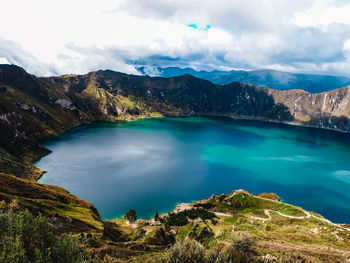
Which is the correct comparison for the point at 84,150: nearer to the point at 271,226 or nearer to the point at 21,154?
the point at 21,154

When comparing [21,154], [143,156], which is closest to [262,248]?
[143,156]

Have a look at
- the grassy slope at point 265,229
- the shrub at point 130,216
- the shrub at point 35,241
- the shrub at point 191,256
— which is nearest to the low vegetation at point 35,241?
the shrub at point 35,241

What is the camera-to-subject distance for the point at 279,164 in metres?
182

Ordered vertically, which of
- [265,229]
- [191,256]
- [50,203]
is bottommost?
[50,203]

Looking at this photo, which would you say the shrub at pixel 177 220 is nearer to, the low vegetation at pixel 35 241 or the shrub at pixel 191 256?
the shrub at pixel 191 256

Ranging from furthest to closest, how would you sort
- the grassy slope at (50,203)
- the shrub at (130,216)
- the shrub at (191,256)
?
the shrub at (130,216)
the grassy slope at (50,203)
the shrub at (191,256)

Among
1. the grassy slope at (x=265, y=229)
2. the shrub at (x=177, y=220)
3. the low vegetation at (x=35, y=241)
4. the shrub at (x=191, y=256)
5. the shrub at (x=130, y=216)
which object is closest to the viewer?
the low vegetation at (x=35, y=241)

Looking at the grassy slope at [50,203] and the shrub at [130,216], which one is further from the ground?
the grassy slope at [50,203]

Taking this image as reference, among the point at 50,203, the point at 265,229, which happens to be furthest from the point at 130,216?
the point at 265,229

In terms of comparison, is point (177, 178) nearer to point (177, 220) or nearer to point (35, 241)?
point (177, 220)

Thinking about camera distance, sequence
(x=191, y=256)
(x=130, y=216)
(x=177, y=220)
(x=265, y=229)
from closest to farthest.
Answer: (x=191, y=256), (x=265, y=229), (x=177, y=220), (x=130, y=216)

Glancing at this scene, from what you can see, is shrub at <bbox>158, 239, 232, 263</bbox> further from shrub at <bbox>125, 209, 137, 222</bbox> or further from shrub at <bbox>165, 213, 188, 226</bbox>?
shrub at <bbox>125, 209, 137, 222</bbox>

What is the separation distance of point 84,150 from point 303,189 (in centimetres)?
16645

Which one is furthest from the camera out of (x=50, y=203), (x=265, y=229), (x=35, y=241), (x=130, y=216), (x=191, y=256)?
(x=130, y=216)
